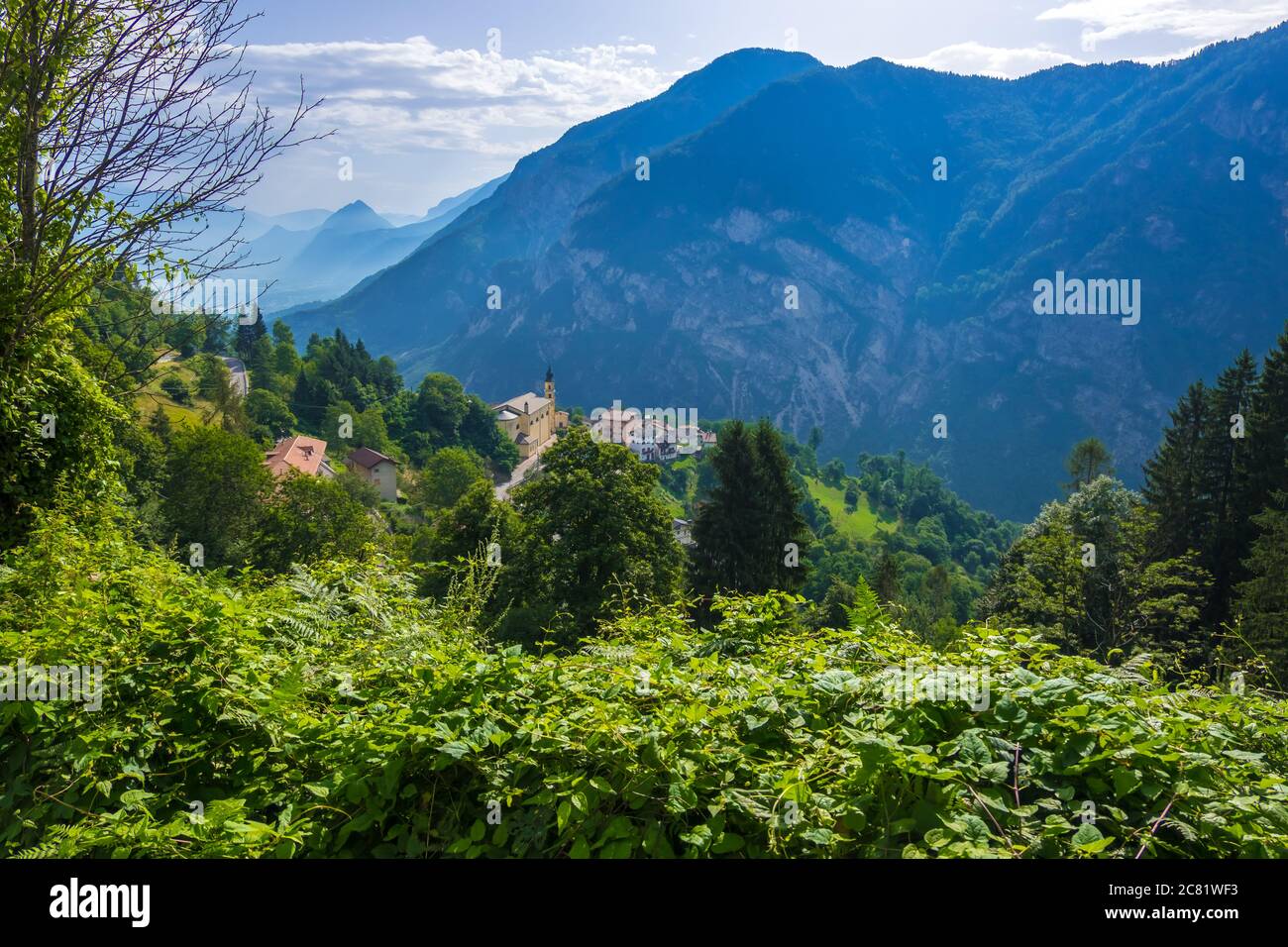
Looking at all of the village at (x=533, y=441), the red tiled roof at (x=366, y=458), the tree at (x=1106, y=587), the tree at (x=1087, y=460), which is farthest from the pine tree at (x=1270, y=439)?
the red tiled roof at (x=366, y=458)

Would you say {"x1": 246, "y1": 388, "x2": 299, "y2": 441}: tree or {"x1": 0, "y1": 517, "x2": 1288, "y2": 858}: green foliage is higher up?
{"x1": 246, "y1": 388, "x2": 299, "y2": 441}: tree

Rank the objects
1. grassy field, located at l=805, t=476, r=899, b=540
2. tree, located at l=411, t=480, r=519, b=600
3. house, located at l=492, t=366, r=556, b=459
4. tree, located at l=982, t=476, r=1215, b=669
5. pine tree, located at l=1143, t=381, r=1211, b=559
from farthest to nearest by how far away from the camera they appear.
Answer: house, located at l=492, t=366, r=556, b=459, grassy field, located at l=805, t=476, r=899, b=540, pine tree, located at l=1143, t=381, r=1211, b=559, tree, located at l=411, t=480, r=519, b=600, tree, located at l=982, t=476, r=1215, b=669

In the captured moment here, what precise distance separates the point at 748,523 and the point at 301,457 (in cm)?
4535

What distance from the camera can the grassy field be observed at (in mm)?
123075

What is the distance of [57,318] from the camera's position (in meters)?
9.28

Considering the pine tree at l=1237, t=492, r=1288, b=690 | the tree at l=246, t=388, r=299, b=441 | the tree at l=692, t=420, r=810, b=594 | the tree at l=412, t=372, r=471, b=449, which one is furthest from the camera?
the tree at l=412, t=372, r=471, b=449

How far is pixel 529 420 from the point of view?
139000 mm

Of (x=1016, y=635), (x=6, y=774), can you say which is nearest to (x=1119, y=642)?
(x=1016, y=635)

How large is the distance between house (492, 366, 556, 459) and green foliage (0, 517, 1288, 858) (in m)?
126

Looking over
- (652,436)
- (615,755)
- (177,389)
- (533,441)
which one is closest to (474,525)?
(615,755)

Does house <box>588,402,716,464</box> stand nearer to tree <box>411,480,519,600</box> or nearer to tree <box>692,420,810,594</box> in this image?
tree <box>692,420,810,594</box>

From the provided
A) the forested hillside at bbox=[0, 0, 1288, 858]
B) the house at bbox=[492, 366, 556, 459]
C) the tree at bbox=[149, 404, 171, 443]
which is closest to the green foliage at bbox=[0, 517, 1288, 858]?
the forested hillside at bbox=[0, 0, 1288, 858]

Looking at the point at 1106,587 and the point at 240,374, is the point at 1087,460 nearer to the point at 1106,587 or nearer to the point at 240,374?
the point at 1106,587
